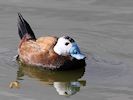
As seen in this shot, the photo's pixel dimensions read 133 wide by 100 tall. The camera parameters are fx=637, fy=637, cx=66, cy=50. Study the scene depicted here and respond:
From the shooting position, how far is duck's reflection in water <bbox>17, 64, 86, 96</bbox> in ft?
27.7

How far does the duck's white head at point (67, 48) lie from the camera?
28.4 ft

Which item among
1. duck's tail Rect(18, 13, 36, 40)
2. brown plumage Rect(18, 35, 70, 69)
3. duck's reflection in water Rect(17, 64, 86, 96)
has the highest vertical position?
duck's tail Rect(18, 13, 36, 40)

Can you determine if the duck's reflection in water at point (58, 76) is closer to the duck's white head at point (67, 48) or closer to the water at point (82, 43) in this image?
the water at point (82, 43)

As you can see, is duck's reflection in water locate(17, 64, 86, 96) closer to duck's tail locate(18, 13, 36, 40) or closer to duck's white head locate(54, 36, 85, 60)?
duck's white head locate(54, 36, 85, 60)

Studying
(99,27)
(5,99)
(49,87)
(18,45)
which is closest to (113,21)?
(99,27)

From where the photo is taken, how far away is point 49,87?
27.2 feet

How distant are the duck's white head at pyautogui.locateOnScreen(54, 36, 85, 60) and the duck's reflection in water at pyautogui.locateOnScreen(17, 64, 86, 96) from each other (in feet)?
0.93

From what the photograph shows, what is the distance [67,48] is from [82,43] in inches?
42.6

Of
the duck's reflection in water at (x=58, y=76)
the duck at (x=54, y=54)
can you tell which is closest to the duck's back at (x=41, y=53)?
the duck at (x=54, y=54)

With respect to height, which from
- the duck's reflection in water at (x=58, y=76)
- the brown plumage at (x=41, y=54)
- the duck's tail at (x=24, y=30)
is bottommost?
the duck's reflection in water at (x=58, y=76)

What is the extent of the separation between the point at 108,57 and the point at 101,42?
581 mm

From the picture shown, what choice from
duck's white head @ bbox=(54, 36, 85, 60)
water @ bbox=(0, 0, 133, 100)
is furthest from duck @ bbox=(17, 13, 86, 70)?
water @ bbox=(0, 0, 133, 100)

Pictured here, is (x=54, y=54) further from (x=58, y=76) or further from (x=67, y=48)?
(x=58, y=76)

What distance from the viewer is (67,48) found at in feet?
28.5
